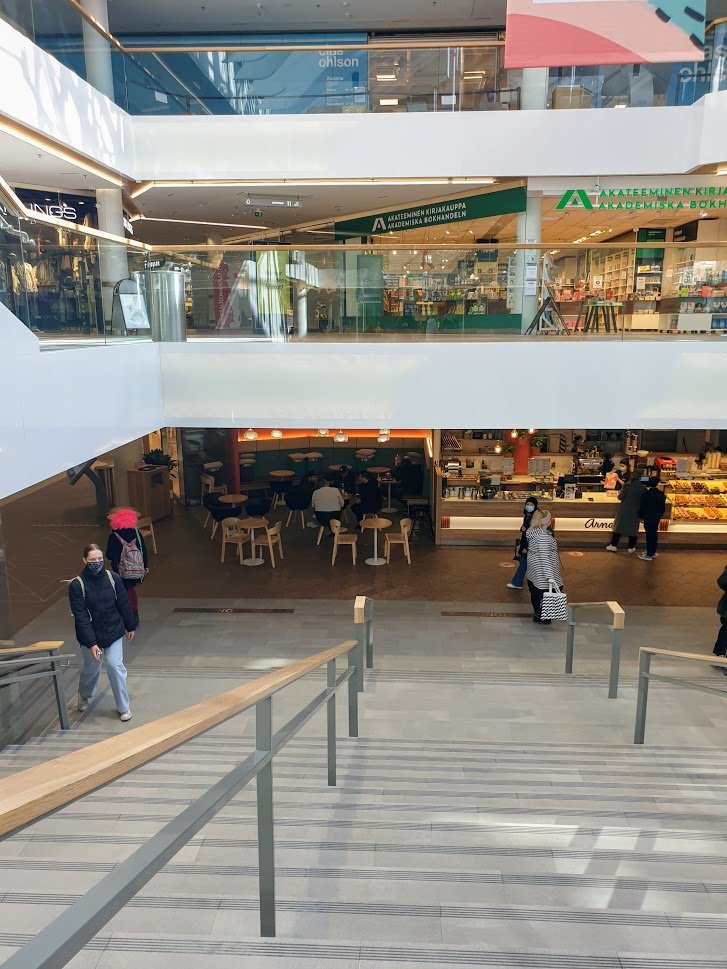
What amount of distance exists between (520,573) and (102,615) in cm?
621

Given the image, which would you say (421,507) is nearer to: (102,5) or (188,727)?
(102,5)

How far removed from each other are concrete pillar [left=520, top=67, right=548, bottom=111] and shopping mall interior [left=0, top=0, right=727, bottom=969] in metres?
0.04

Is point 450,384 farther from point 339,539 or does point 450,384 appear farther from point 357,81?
point 357,81

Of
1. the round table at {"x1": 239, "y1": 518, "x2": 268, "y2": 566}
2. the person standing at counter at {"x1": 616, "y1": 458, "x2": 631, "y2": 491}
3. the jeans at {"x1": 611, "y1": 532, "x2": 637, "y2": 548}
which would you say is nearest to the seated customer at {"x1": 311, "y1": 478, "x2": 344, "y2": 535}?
the round table at {"x1": 239, "y1": 518, "x2": 268, "y2": 566}

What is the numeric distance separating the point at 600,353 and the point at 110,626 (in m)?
6.13

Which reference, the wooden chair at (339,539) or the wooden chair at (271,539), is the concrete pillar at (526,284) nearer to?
the wooden chair at (339,539)

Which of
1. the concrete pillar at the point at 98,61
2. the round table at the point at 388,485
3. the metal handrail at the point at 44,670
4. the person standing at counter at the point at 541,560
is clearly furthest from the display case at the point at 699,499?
the concrete pillar at the point at 98,61

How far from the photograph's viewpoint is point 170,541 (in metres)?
12.9

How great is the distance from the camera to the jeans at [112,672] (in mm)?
6102

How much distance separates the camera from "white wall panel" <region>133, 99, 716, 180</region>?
10.4m

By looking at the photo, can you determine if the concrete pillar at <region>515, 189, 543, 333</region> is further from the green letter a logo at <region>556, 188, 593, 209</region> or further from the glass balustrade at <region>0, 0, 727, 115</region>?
the glass balustrade at <region>0, 0, 727, 115</region>

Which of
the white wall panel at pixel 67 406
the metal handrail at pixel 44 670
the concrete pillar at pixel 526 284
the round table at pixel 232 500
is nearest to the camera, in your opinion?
the white wall panel at pixel 67 406

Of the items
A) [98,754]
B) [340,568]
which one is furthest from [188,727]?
[340,568]

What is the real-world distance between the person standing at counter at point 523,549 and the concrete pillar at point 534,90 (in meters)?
5.85
